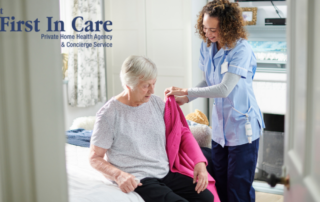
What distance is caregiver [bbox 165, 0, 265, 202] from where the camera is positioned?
74.0 inches

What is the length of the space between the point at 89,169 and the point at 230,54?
1.07 m

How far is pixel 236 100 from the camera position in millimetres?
1951

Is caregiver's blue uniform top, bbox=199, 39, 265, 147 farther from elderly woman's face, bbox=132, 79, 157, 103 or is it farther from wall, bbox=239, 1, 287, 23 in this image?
wall, bbox=239, 1, 287, 23

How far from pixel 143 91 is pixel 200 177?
547 millimetres

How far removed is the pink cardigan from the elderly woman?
0.04 metres

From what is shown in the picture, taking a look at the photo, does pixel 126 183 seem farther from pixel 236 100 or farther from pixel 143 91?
pixel 236 100

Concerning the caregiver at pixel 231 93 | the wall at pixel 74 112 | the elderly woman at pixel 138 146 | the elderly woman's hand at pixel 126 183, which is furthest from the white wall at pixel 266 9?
the elderly woman's hand at pixel 126 183

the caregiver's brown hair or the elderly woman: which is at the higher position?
the caregiver's brown hair

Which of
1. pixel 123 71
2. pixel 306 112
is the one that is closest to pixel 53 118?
A: pixel 306 112

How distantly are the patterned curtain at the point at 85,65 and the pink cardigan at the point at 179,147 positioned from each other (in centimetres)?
197

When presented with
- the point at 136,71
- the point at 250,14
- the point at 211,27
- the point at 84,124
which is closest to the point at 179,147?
the point at 136,71

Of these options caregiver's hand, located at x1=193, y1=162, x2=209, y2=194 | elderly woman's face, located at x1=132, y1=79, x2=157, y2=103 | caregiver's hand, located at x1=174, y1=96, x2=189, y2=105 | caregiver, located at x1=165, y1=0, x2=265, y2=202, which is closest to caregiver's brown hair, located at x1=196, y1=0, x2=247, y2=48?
caregiver, located at x1=165, y1=0, x2=265, y2=202

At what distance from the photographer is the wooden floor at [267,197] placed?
2.76 m

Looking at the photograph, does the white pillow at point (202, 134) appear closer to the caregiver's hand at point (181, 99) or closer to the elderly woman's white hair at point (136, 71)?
the caregiver's hand at point (181, 99)
